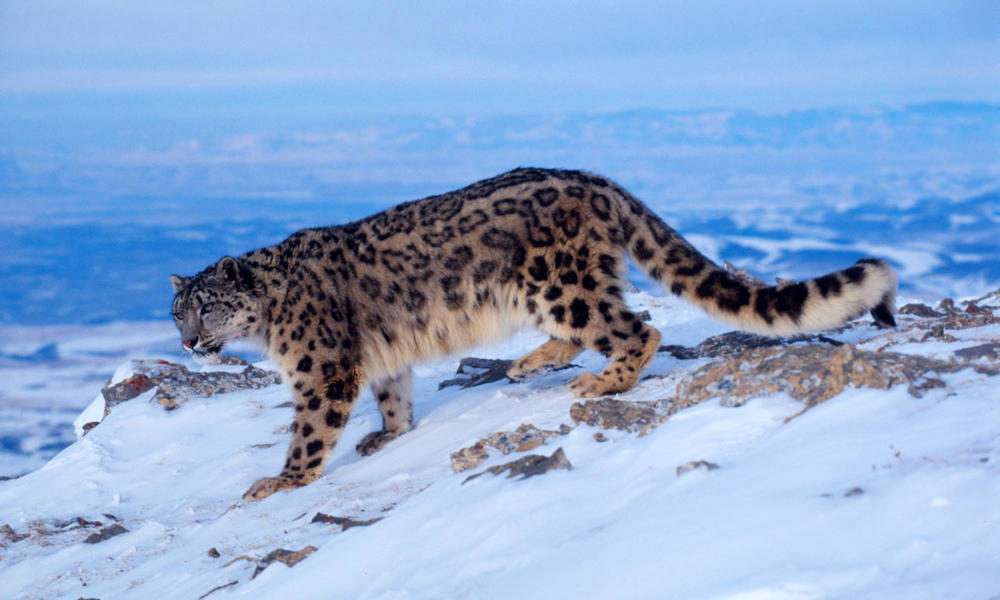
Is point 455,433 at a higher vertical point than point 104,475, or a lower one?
higher

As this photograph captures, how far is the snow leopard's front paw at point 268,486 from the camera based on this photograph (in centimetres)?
765

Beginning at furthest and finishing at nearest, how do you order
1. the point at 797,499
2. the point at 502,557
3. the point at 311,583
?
the point at 311,583 < the point at 502,557 < the point at 797,499

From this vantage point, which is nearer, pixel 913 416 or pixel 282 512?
pixel 913 416

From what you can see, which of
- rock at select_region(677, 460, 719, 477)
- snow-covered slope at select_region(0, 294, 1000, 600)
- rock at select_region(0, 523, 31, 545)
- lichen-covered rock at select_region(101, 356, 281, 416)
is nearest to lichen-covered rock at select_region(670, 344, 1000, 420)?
snow-covered slope at select_region(0, 294, 1000, 600)

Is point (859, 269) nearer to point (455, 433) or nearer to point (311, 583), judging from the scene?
point (455, 433)

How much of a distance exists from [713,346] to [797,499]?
5.26 m

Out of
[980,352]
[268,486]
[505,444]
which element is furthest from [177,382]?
[980,352]

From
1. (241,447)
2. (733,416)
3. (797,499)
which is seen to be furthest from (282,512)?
(797,499)

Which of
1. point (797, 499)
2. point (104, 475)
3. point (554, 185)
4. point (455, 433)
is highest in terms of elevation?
point (554, 185)

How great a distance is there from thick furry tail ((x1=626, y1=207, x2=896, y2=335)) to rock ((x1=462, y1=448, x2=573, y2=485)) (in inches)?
91.0

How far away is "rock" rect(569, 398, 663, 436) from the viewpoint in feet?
19.9

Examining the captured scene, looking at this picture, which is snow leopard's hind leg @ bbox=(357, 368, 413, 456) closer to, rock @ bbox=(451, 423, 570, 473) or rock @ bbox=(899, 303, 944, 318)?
rock @ bbox=(451, 423, 570, 473)

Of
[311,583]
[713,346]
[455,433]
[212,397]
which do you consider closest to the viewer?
[311,583]

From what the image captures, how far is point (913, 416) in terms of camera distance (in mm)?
4512
